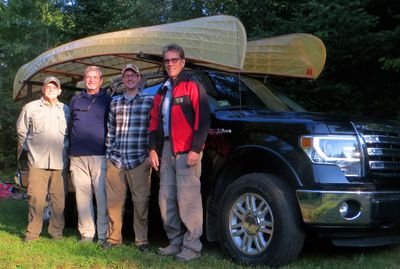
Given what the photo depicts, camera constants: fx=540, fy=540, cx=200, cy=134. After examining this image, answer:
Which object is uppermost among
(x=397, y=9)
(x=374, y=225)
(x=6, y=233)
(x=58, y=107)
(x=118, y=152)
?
(x=397, y=9)

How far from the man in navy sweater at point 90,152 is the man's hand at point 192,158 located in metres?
1.40

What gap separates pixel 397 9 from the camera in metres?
8.54

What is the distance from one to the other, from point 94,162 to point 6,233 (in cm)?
156

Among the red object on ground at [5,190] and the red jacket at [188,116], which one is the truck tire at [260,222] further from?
the red object on ground at [5,190]

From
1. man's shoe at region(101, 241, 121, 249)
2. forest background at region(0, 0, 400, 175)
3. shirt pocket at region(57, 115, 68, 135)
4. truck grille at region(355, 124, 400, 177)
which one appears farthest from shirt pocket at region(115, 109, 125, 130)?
forest background at region(0, 0, 400, 175)

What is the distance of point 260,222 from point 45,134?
2.85 m

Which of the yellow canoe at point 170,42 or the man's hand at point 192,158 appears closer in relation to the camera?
the man's hand at point 192,158

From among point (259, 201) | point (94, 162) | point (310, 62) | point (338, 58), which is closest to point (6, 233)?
point (94, 162)

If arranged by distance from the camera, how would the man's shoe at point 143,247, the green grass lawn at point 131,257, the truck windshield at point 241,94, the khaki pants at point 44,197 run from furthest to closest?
the khaki pants at point 44,197, the truck windshield at point 241,94, the man's shoe at point 143,247, the green grass lawn at point 131,257

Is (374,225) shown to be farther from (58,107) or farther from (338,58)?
(338,58)

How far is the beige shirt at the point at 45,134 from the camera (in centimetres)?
625

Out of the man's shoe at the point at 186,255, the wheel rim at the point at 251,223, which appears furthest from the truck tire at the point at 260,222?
the man's shoe at the point at 186,255

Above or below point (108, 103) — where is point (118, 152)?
below

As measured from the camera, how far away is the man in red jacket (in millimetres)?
5074
